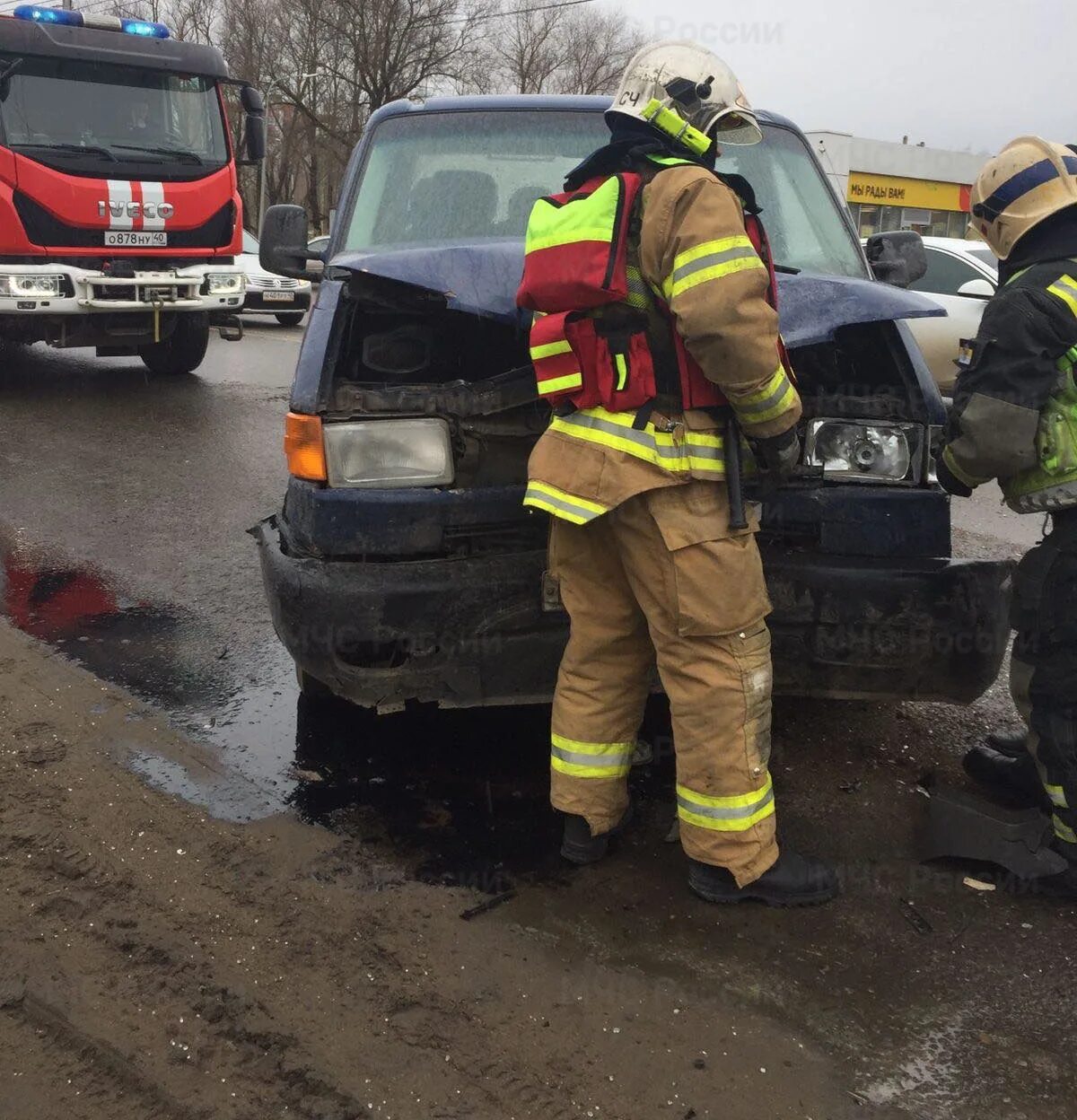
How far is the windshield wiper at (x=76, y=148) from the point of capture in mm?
9039

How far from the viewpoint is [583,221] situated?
2504 mm

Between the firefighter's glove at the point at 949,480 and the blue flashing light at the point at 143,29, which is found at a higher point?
the blue flashing light at the point at 143,29

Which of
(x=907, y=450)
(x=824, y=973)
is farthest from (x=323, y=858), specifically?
(x=907, y=450)

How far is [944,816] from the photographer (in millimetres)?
3012

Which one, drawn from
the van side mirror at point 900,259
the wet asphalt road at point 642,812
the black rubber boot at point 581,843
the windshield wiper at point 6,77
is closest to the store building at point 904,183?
the windshield wiper at point 6,77

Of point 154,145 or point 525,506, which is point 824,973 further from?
point 154,145

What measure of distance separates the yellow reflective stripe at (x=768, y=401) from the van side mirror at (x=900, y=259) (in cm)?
194

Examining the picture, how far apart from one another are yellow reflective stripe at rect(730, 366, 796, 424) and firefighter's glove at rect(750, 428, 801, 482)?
7 centimetres

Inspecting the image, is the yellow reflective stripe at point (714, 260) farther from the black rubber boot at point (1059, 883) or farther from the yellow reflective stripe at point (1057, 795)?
the black rubber boot at point (1059, 883)

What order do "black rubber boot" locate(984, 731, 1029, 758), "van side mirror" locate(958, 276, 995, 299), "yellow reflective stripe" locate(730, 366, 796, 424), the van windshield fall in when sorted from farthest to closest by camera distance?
"van side mirror" locate(958, 276, 995, 299) < the van windshield < "black rubber boot" locate(984, 731, 1029, 758) < "yellow reflective stripe" locate(730, 366, 796, 424)

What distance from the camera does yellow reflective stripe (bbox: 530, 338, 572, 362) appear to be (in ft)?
8.49

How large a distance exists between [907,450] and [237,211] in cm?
870

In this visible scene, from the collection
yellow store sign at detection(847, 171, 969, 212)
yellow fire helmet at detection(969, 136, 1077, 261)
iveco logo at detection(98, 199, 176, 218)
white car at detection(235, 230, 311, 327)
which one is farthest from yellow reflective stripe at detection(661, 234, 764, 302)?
yellow store sign at detection(847, 171, 969, 212)

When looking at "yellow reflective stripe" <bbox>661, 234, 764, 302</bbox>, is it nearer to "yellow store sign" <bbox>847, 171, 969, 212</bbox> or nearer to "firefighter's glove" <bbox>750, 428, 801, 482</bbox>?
"firefighter's glove" <bbox>750, 428, 801, 482</bbox>
